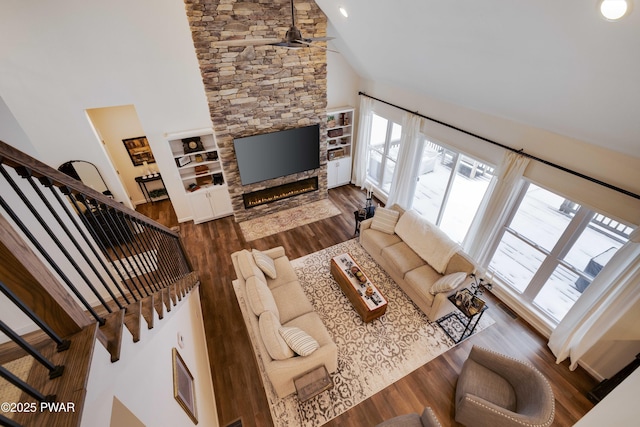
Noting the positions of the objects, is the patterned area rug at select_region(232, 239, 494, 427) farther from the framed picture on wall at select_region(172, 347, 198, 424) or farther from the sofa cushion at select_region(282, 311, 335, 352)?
the framed picture on wall at select_region(172, 347, 198, 424)

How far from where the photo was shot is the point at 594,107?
273cm

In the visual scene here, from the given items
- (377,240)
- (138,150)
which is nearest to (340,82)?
(377,240)

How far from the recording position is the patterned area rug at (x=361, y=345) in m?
3.37

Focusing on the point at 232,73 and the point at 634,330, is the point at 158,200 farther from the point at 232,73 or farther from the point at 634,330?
the point at 634,330

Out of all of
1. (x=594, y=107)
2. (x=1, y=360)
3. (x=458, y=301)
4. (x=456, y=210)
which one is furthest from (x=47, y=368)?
(x=456, y=210)

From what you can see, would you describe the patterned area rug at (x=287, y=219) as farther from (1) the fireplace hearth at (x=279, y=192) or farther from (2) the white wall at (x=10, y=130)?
(2) the white wall at (x=10, y=130)

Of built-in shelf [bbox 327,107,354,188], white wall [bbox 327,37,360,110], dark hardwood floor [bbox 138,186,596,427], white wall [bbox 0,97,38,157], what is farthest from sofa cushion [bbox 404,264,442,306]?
white wall [bbox 0,97,38,157]

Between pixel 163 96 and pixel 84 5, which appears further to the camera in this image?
pixel 163 96

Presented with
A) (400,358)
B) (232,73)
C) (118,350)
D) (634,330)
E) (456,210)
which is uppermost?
(232,73)

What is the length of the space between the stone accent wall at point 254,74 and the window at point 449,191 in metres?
2.64

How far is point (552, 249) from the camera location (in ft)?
12.7

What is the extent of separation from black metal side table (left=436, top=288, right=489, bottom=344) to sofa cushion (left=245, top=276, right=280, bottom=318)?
98.3 inches

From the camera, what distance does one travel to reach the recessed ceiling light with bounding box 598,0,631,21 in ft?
5.97

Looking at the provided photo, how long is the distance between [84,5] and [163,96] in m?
1.47
